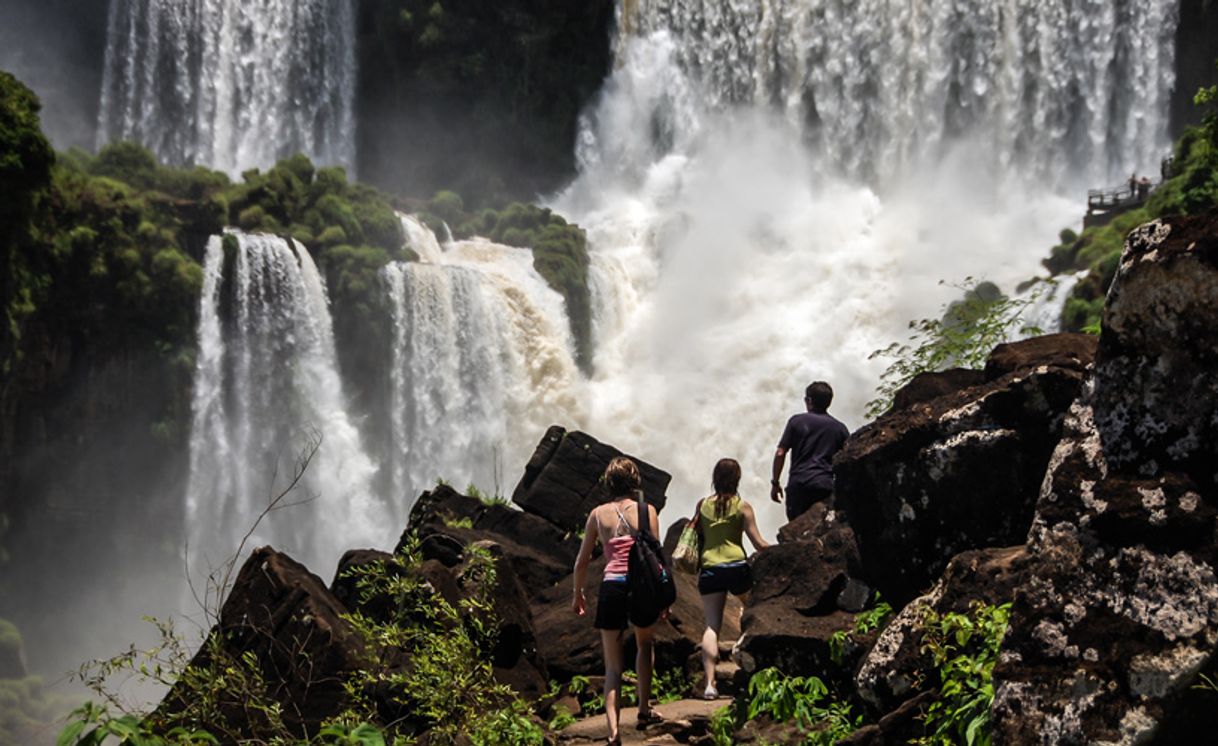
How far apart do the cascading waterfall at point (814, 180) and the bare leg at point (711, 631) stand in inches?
816

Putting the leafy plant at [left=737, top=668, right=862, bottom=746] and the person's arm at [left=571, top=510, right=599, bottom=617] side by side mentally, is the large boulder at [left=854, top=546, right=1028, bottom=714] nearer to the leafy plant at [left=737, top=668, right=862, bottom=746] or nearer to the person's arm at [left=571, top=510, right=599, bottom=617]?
the leafy plant at [left=737, top=668, right=862, bottom=746]

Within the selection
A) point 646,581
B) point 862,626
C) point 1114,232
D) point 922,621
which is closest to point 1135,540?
point 922,621

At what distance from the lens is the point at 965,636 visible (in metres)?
4.57

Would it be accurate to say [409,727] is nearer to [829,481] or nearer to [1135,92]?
[829,481]

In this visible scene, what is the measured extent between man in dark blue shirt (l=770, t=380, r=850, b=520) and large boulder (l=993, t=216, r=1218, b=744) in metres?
4.72

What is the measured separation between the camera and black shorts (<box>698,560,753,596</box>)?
24.2 feet

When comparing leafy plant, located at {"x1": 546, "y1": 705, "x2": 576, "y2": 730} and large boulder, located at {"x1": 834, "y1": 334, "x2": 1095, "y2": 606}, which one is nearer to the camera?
large boulder, located at {"x1": 834, "y1": 334, "x2": 1095, "y2": 606}

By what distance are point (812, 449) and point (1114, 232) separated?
79.5 ft

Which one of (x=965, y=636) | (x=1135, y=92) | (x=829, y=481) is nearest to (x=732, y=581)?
(x=829, y=481)

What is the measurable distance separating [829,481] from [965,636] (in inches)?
166

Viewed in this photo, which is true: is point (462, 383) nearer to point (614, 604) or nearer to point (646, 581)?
point (614, 604)

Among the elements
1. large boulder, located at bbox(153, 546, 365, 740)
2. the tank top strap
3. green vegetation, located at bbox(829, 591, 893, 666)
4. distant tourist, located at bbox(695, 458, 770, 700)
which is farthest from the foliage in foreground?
green vegetation, located at bbox(829, 591, 893, 666)

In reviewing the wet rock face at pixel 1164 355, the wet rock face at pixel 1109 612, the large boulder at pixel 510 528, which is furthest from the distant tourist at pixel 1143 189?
the wet rock face at pixel 1109 612

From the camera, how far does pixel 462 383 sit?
31.1m
